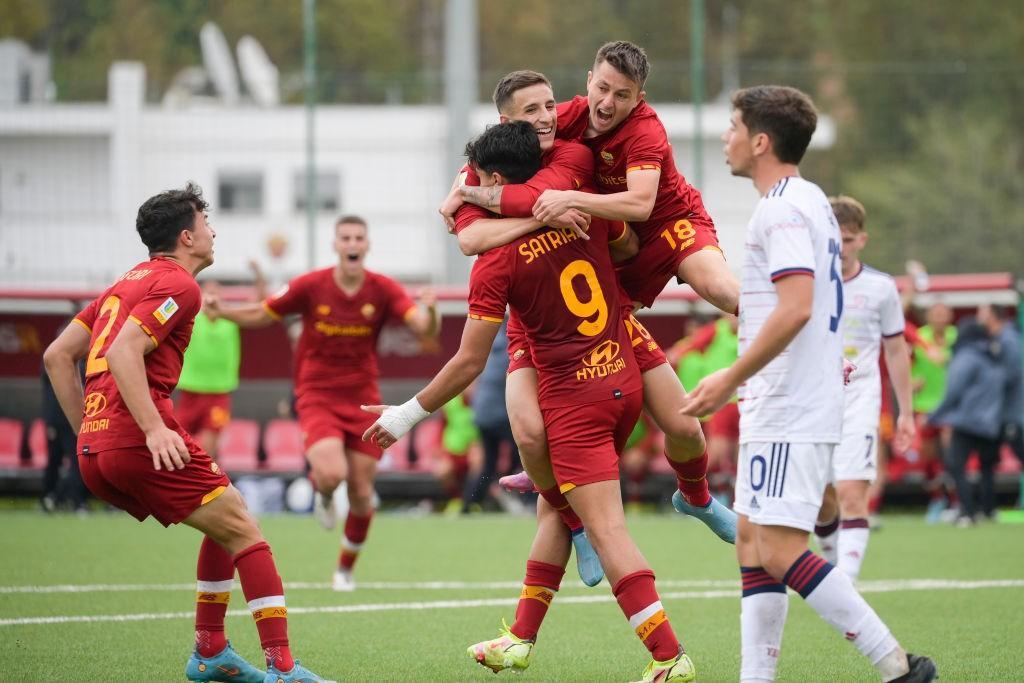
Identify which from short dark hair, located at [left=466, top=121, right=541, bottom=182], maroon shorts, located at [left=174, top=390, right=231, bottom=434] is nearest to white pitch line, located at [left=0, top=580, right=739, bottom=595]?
short dark hair, located at [left=466, top=121, right=541, bottom=182]

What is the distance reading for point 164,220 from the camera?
6.02 meters

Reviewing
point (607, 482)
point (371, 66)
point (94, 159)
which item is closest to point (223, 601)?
point (607, 482)

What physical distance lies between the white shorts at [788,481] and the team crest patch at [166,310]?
2.46 meters

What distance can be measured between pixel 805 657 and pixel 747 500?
2.10 meters

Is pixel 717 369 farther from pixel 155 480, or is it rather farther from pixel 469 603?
pixel 155 480

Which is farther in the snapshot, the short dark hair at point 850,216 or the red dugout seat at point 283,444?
the red dugout seat at point 283,444

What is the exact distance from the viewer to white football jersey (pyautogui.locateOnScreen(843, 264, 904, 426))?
27.8ft

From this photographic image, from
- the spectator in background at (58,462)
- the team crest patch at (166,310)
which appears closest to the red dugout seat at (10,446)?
the spectator in background at (58,462)

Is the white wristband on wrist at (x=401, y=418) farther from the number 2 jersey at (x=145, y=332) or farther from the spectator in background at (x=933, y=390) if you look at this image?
the spectator in background at (x=933, y=390)

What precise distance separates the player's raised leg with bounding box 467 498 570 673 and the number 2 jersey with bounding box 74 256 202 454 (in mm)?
1722

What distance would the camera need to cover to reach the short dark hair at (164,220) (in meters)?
6.02

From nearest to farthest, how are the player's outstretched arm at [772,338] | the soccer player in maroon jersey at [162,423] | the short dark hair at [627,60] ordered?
the player's outstretched arm at [772,338] < the soccer player in maroon jersey at [162,423] < the short dark hair at [627,60]

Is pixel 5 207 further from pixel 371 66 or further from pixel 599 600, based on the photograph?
pixel 371 66

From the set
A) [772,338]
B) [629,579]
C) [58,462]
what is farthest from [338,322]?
[58,462]
